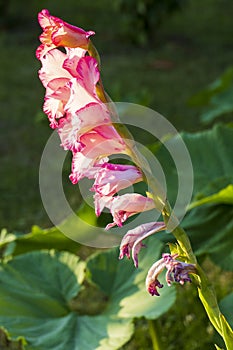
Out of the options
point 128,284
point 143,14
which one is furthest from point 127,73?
point 128,284

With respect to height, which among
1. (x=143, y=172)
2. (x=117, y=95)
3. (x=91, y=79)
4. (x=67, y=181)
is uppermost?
(x=91, y=79)

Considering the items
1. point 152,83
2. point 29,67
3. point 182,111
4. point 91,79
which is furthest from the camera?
point 29,67

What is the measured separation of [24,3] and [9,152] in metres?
3.97

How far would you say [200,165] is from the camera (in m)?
2.21

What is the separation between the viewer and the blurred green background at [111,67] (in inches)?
149

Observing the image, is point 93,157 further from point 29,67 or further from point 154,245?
point 29,67

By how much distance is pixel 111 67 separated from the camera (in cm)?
593

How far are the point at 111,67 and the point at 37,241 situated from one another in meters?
4.08

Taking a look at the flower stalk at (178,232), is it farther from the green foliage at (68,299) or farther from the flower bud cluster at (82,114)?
the green foliage at (68,299)

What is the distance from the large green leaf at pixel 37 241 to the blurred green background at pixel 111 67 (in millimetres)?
1190

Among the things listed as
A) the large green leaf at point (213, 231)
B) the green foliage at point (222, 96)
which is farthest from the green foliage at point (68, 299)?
the green foliage at point (222, 96)

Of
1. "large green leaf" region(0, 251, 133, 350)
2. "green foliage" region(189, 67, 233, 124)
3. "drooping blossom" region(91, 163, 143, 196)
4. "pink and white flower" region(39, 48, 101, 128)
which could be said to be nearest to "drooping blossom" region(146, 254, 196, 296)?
"drooping blossom" region(91, 163, 143, 196)

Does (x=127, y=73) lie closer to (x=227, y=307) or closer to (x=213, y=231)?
(x=213, y=231)

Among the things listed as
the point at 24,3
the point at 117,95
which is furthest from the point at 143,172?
the point at 24,3
